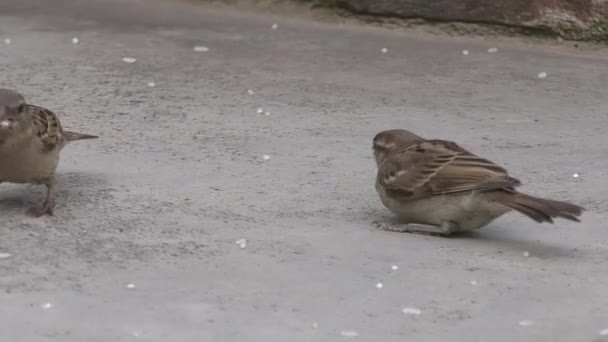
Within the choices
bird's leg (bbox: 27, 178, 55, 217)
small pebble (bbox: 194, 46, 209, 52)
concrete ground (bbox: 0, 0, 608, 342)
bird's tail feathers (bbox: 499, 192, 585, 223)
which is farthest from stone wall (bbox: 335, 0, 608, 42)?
bird's leg (bbox: 27, 178, 55, 217)

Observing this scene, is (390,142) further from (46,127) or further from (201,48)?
(201,48)

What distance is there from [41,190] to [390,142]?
148 cm

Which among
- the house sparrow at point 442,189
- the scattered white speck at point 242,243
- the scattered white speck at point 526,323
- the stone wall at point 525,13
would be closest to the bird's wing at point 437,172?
the house sparrow at point 442,189

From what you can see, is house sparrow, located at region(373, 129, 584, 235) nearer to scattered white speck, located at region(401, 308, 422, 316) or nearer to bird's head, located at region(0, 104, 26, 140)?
scattered white speck, located at region(401, 308, 422, 316)

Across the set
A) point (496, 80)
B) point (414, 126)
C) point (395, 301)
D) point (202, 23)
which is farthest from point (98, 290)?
point (202, 23)

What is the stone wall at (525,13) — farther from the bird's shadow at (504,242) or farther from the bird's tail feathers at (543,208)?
the bird's tail feathers at (543,208)

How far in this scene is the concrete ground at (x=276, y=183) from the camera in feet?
14.7

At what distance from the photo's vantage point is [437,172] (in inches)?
211

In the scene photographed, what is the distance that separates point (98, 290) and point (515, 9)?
15.9ft

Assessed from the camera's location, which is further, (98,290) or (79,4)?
(79,4)

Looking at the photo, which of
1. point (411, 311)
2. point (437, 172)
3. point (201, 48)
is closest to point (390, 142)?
point (437, 172)

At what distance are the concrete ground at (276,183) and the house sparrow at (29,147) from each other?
0.46 ft

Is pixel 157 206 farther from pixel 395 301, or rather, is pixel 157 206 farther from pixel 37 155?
pixel 395 301

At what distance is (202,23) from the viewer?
9008 millimetres
